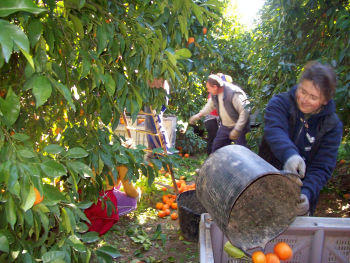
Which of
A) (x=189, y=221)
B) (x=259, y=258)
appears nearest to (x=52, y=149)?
(x=259, y=258)

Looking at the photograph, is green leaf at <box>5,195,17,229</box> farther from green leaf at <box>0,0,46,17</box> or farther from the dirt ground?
the dirt ground

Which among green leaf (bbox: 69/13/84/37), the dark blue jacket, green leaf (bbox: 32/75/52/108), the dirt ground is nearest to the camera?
green leaf (bbox: 32/75/52/108)

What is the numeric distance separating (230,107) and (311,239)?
2399 millimetres

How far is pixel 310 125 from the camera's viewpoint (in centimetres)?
176

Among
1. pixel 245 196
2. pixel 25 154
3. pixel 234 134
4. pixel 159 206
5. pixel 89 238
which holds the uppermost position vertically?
pixel 25 154

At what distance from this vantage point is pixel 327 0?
8.11 feet

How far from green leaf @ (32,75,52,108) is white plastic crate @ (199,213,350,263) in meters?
1.08

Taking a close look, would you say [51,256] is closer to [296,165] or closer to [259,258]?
[259,258]

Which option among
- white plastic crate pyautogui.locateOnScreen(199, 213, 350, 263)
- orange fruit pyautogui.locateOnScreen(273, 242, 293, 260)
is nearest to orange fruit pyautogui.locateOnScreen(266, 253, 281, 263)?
orange fruit pyautogui.locateOnScreen(273, 242, 293, 260)

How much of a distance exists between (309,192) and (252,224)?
0.42 meters

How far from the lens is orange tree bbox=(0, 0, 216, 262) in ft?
2.19

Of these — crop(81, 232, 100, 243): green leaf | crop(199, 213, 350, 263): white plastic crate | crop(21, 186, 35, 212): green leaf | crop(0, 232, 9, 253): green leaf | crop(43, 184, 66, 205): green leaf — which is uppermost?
crop(21, 186, 35, 212): green leaf

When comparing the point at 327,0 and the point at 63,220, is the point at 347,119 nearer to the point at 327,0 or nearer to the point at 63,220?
the point at 327,0

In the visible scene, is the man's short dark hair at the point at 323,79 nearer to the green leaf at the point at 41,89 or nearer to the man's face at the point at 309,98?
the man's face at the point at 309,98
